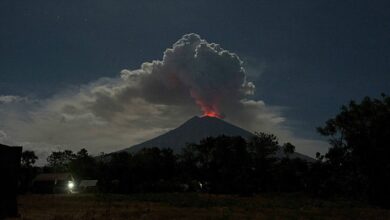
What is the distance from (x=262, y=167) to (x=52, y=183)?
53.4 m

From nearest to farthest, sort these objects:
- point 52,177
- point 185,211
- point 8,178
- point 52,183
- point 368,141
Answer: point 8,178 < point 185,211 < point 368,141 < point 52,183 < point 52,177

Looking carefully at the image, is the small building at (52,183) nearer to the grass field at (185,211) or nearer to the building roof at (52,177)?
the building roof at (52,177)

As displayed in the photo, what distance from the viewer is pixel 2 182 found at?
29141 millimetres

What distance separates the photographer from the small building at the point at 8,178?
28922 mm

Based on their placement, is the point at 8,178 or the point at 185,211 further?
the point at 185,211

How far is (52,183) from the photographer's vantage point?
107188 mm

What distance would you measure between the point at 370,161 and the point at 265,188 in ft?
159

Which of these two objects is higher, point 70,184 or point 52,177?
point 52,177

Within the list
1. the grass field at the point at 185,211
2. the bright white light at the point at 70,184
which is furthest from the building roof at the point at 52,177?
the grass field at the point at 185,211

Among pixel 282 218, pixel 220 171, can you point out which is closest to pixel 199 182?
pixel 220 171

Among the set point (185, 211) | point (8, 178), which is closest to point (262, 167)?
point (185, 211)

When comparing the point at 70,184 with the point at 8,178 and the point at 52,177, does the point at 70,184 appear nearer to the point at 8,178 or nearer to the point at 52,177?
the point at 52,177

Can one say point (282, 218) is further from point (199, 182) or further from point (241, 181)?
point (199, 182)

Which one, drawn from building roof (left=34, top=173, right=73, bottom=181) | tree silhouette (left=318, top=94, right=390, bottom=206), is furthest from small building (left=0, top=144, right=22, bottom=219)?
building roof (left=34, top=173, right=73, bottom=181)
